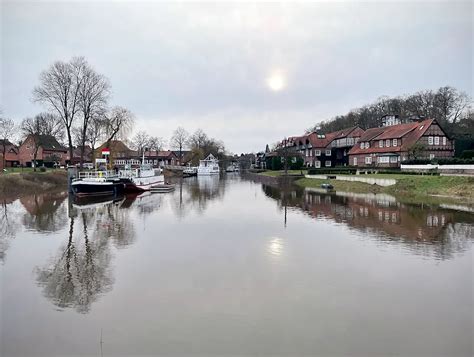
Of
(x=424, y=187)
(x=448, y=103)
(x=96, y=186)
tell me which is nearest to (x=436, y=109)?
(x=448, y=103)

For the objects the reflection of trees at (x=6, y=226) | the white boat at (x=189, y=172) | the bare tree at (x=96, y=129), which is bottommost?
the reflection of trees at (x=6, y=226)

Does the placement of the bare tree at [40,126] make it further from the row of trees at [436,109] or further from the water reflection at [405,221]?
the row of trees at [436,109]

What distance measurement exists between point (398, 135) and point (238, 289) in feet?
165

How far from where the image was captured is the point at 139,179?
42250 millimetres

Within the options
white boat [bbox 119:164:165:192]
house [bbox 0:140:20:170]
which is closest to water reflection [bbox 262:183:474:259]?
white boat [bbox 119:164:165:192]

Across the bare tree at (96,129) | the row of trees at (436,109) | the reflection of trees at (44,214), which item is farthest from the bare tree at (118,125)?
the row of trees at (436,109)

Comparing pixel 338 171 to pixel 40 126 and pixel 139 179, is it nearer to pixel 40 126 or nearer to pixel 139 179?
pixel 139 179

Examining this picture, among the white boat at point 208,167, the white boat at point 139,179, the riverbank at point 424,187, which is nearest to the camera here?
the riverbank at point 424,187

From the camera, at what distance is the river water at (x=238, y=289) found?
6777 millimetres

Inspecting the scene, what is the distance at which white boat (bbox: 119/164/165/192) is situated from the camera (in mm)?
38588

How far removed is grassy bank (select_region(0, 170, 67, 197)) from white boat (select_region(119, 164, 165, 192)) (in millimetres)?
8548

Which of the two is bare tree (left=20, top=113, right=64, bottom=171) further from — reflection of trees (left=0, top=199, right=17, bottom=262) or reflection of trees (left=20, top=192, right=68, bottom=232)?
reflection of trees (left=0, top=199, right=17, bottom=262)

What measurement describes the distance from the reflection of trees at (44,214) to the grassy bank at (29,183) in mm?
5076

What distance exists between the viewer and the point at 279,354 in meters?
6.38
